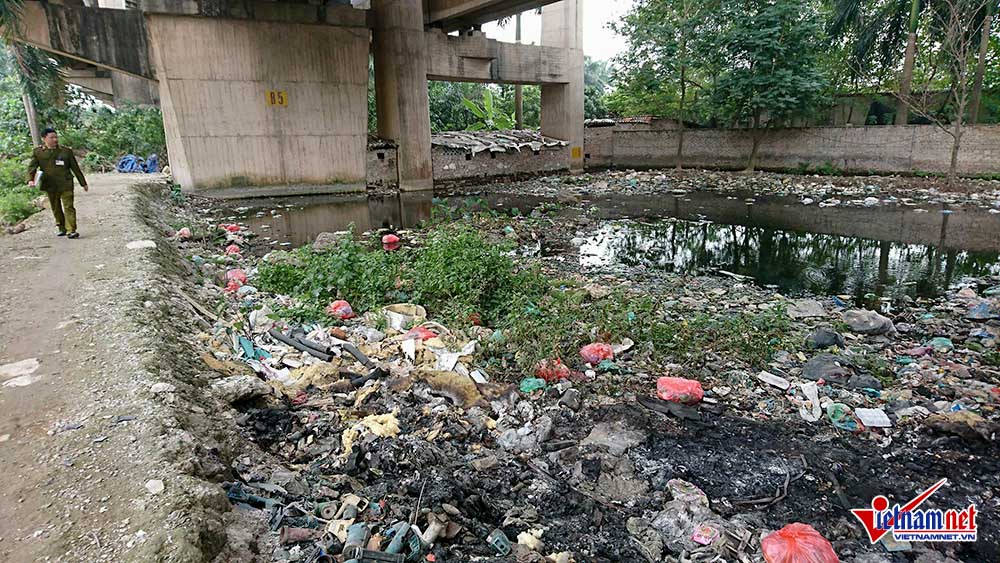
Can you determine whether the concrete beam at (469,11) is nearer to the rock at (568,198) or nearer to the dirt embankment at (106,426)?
the rock at (568,198)

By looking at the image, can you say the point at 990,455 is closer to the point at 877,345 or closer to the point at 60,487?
the point at 877,345

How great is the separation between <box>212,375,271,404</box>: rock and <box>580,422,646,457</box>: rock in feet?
6.67

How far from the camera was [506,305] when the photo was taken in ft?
17.4

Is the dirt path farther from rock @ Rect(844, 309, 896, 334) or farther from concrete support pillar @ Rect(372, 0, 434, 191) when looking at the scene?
concrete support pillar @ Rect(372, 0, 434, 191)

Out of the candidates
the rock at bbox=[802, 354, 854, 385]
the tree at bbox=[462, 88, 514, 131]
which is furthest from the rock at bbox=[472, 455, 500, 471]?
the tree at bbox=[462, 88, 514, 131]

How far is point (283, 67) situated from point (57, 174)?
31.4 ft

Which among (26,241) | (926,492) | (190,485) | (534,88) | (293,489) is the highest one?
(534,88)

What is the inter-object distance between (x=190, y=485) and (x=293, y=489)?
0.51m

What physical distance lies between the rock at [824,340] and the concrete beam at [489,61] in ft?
48.1

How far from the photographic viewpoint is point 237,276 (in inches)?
246

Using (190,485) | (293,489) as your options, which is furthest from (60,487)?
(293,489)

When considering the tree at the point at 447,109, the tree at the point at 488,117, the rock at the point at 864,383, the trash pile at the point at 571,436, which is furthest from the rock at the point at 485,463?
the tree at the point at 447,109

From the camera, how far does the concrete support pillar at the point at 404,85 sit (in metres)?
15.4

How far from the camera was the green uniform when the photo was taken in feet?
19.9
